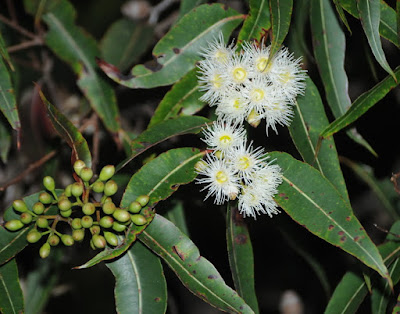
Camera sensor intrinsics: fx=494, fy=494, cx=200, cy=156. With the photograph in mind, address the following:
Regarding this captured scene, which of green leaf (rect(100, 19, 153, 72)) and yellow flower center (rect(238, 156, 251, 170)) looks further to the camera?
green leaf (rect(100, 19, 153, 72))

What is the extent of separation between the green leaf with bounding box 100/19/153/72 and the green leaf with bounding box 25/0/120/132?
13 centimetres

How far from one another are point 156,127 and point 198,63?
237mm

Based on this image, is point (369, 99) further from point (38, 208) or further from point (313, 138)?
point (38, 208)

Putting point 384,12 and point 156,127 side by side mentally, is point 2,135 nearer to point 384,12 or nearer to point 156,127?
point 156,127

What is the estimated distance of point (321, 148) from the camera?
1.19m

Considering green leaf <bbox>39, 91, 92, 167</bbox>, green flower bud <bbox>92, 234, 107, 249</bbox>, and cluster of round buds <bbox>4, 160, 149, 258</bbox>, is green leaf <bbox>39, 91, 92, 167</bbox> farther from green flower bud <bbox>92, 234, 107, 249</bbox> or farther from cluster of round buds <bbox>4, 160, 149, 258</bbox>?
green flower bud <bbox>92, 234, 107, 249</bbox>

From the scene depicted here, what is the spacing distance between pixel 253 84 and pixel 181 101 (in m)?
0.22

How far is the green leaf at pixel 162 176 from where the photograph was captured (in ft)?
3.59

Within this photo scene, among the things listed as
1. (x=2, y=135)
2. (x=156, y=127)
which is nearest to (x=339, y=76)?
(x=156, y=127)

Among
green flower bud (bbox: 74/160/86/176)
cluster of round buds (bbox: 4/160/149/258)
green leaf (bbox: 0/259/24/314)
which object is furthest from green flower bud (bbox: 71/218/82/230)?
green leaf (bbox: 0/259/24/314)

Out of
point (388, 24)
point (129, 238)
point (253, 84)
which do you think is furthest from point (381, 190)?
point (129, 238)

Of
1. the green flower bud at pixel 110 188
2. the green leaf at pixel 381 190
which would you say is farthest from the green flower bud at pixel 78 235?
the green leaf at pixel 381 190

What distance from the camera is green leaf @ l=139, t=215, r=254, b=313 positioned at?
105cm

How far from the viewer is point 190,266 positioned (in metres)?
1.08
